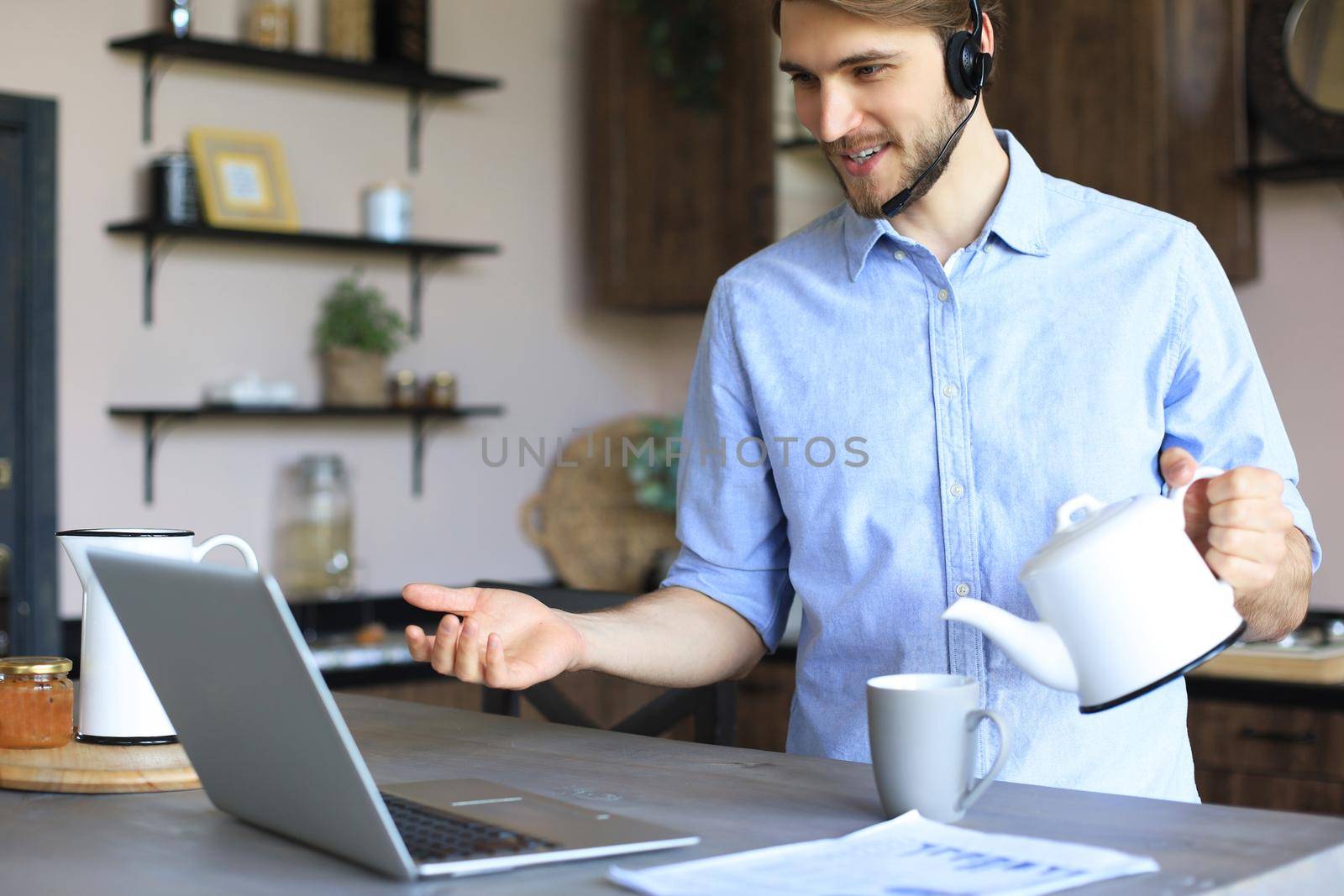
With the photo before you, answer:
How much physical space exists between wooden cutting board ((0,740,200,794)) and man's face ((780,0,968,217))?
0.82 metres

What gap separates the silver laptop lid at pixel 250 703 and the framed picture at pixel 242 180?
7.88 feet

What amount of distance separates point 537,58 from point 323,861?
130 inches

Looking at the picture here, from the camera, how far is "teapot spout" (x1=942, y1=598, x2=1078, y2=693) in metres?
1.09

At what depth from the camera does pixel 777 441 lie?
1628mm

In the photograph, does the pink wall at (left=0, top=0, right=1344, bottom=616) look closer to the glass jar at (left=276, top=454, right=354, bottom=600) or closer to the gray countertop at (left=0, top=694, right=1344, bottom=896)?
the glass jar at (left=276, top=454, right=354, bottom=600)

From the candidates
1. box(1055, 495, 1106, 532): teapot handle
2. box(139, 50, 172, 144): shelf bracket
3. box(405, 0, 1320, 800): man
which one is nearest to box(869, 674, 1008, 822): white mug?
box(1055, 495, 1106, 532): teapot handle

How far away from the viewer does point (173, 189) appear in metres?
3.26

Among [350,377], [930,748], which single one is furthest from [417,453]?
[930,748]

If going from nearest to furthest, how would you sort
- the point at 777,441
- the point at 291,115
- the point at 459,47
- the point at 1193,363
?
1. the point at 1193,363
2. the point at 777,441
3. the point at 291,115
4. the point at 459,47

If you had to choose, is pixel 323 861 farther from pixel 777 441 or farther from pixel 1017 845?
pixel 777 441

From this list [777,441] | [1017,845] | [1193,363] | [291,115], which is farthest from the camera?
[291,115]

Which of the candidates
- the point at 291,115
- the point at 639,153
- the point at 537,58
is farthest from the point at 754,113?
the point at 291,115

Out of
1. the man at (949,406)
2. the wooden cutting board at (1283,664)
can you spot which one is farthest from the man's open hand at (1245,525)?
the wooden cutting board at (1283,664)

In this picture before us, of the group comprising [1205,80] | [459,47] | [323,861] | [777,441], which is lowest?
[323,861]
